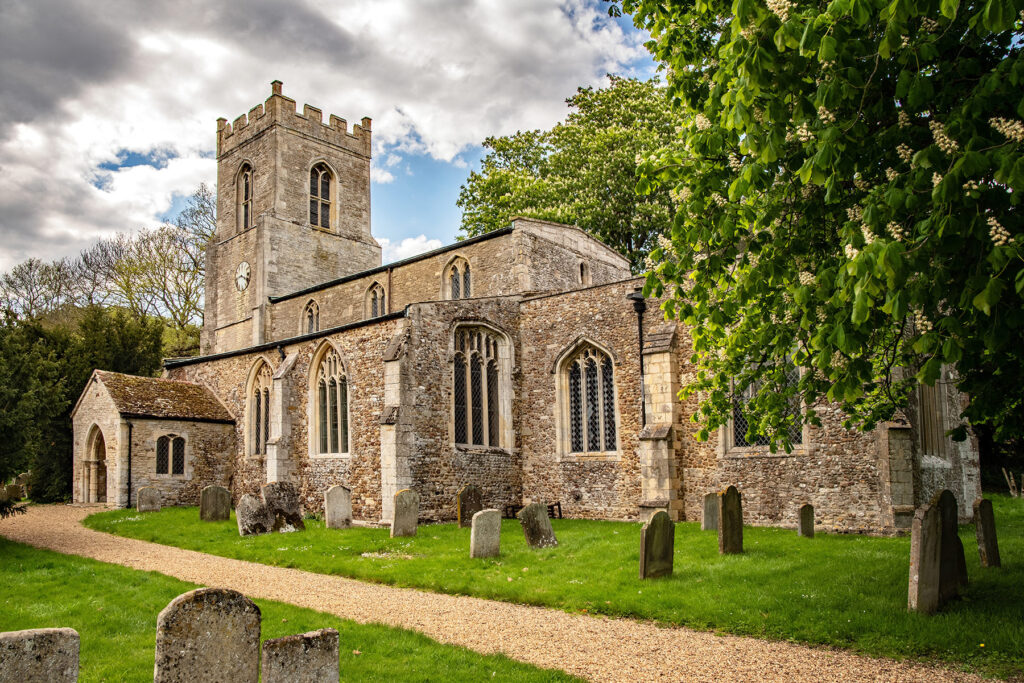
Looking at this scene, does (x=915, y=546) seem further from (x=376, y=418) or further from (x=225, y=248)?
(x=225, y=248)

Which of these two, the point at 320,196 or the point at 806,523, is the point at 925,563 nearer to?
the point at 806,523

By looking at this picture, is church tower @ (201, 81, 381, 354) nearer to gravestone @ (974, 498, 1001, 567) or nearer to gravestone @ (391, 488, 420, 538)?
gravestone @ (391, 488, 420, 538)

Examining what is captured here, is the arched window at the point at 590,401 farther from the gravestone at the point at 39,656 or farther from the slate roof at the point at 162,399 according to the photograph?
the gravestone at the point at 39,656

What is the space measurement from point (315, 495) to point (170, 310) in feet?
74.4

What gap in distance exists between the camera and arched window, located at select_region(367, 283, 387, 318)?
25.3 metres

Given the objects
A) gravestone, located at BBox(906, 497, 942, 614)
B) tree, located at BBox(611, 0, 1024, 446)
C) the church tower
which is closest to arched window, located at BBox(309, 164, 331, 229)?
the church tower

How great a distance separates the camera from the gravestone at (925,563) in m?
7.21

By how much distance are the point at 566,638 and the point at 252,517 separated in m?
9.97

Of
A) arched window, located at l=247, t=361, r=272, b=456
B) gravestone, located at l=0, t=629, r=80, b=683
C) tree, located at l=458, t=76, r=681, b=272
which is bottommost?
gravestone, located at l=0, t=629, r=80, b=683

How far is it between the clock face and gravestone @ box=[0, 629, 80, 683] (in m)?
29.0

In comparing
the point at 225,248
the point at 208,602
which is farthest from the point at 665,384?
the point at 225,248

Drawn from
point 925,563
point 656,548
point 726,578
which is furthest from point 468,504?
point 925,563

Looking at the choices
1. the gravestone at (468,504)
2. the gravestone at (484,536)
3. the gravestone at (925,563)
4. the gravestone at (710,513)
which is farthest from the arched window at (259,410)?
the gravestone at (925,563)

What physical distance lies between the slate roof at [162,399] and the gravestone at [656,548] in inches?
676
